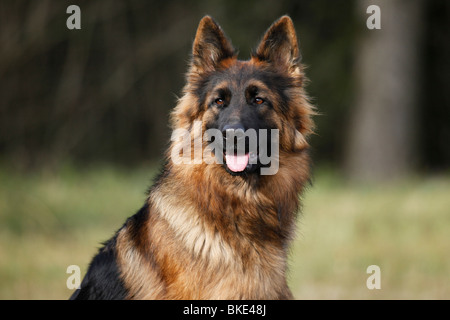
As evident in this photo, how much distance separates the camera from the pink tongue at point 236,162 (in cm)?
423

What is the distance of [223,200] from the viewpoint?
425cm

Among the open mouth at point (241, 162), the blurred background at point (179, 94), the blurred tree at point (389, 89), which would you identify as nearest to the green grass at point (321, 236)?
the blurred background at point (179, 94)

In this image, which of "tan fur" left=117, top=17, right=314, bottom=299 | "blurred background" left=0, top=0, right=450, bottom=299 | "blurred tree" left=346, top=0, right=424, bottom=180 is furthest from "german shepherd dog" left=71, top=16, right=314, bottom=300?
"blurred tree" left=346, top=0, right=424, bottom=180

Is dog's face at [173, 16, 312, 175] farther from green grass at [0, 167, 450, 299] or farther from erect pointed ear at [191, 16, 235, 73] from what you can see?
green grass at [0, 167, 450, 299]

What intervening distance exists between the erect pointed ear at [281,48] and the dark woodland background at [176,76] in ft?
26.3

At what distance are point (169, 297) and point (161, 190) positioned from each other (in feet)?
Answer: 2.64

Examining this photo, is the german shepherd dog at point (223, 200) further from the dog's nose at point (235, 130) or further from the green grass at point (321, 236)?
the green grass at point (321, 236)

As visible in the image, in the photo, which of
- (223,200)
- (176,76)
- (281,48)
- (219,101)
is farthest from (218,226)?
(176,76)

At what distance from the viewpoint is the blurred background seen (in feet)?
24.8

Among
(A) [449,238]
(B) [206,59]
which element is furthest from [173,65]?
(B) [206,59]

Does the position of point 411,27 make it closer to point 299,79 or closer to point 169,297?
point 299,79

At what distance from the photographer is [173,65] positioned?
1878cm

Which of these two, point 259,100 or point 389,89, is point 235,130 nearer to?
point 259,100

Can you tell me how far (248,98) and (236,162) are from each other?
528 millimetres
